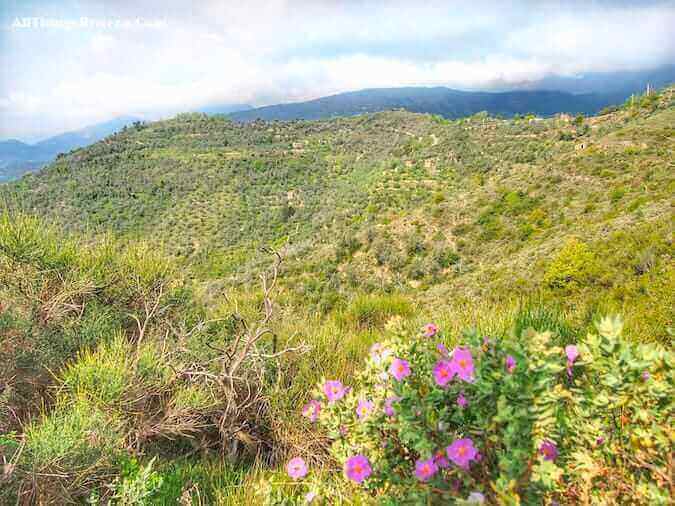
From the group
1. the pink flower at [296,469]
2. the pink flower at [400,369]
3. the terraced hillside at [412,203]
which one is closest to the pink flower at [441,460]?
the pink flower at [400,369]

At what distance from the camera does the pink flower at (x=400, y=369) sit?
1.22 metres

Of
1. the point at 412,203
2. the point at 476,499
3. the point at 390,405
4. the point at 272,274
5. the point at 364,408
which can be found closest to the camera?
the point at 476,499

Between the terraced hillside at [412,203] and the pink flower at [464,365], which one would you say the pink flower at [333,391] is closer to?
the pink flower at [464,365]

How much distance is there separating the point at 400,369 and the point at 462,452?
289 millimetres

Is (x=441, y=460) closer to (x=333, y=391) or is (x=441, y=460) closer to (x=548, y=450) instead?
(x=548, y=450)

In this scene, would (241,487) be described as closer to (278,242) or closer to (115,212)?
(278,242)

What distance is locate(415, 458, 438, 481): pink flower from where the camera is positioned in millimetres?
1026

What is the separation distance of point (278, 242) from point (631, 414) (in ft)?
126

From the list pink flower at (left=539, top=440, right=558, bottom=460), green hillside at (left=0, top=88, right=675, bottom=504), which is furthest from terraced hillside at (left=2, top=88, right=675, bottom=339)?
pink flower at (left=539, top=440, right=558, bottom=460)

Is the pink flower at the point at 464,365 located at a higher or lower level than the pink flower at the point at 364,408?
higher

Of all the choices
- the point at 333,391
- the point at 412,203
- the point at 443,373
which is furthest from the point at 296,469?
the point at 412,203

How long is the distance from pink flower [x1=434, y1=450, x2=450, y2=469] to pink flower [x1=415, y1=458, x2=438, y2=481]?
2 cm

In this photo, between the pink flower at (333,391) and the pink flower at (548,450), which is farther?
the pink flower at (333,391)

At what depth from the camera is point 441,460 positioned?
105cm
